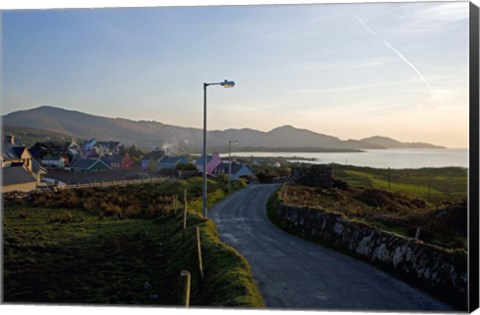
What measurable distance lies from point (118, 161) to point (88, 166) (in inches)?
49.3

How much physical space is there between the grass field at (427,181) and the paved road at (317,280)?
218 centimetres

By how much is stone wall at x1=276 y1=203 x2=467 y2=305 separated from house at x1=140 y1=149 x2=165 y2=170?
25.5ft

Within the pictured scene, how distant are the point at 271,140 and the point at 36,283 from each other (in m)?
6.41

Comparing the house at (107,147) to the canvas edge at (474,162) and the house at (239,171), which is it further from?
the house at (239,171)

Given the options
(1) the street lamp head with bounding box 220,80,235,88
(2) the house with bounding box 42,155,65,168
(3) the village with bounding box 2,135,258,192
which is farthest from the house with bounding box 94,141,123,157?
(1) the street lamp head with bounding box 220,80,235,88

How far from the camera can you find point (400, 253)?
8.31 meters

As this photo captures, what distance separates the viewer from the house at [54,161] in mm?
15984

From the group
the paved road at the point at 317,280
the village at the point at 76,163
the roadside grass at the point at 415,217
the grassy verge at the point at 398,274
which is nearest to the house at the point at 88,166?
the village at the point at 76,163

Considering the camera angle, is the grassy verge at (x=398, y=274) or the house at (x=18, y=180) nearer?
the grassy verge at (x=398, y=274)

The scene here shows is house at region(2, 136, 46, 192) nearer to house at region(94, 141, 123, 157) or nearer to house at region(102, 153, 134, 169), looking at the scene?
house at region(94, 141, 123, 157)

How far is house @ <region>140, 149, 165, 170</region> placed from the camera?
59.0 feet

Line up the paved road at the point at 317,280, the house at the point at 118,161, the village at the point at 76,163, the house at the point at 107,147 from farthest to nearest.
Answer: the house at the point at 118,161, the house at the point at 107,147, the village at the point at 76,163, the paved road at the point at 317,280

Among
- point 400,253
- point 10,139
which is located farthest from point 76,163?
point 400,253

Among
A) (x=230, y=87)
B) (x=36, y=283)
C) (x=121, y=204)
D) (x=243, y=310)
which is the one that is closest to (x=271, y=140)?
(x=230, y=87)
